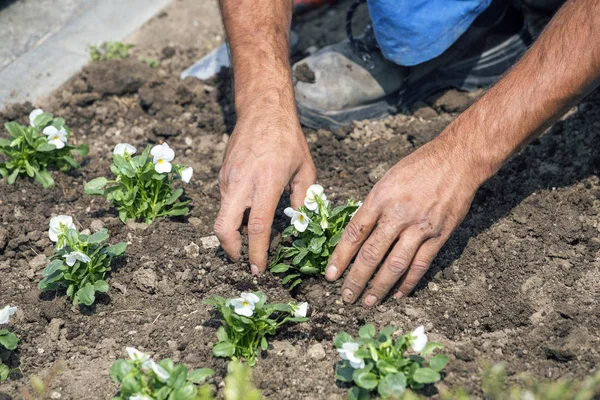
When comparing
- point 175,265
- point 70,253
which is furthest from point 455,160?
point 70,253

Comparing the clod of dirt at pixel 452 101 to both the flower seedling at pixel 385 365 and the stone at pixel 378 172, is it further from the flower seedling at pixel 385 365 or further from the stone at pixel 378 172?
the flower seedling at pixel 385 365

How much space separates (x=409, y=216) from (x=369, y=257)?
22 centimetres

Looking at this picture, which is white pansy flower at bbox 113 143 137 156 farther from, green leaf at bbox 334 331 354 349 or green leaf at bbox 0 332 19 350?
green leaf at bbox 334 331 354 349

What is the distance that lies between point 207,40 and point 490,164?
2.53 meters

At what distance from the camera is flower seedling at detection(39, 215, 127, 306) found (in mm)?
2857

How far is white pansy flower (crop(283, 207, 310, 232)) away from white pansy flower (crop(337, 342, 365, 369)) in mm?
577

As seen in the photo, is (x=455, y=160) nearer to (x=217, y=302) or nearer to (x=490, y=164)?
(x=490, y=164)

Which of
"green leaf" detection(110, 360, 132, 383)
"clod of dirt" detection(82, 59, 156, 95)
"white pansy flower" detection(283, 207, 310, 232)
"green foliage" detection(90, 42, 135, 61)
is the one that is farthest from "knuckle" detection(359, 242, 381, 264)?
"green foliage" detection(90, 42, 135, 61)

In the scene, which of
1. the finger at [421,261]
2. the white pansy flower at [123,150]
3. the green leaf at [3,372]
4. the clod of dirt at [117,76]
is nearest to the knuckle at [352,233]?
the finger at [421,261]

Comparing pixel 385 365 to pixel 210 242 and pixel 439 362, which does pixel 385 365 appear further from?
pixel 210 242

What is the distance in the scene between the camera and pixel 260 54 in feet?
11.2

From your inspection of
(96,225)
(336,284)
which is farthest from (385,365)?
(96,225)

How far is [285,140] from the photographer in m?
2.98

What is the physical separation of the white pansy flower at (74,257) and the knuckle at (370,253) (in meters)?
1.05
